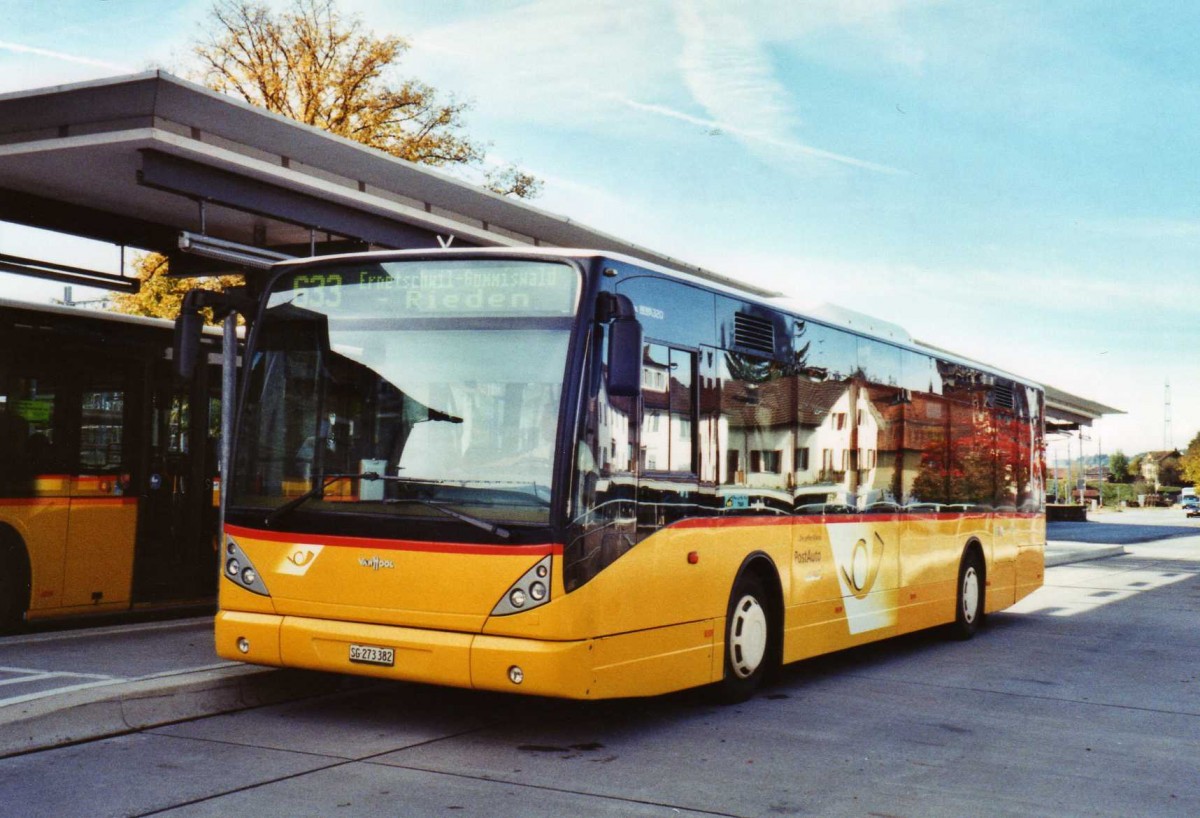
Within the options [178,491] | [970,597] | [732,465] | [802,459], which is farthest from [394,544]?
[970,597]

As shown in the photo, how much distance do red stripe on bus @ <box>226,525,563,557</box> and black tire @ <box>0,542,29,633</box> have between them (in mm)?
4189

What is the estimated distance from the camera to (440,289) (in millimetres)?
8055

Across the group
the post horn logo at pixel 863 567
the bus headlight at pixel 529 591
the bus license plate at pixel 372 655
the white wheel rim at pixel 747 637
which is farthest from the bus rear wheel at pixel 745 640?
the bus license plate at pixel 372 655

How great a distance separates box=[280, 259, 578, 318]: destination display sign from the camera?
25.7 feet

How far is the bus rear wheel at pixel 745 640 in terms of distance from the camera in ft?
29.9

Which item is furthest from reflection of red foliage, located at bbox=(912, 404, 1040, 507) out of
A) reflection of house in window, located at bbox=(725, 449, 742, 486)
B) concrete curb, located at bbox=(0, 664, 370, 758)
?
concrete curb, located at bbox=(0, 664, 370, 758)

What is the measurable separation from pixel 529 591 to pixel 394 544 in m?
0.89

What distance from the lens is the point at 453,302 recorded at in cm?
798

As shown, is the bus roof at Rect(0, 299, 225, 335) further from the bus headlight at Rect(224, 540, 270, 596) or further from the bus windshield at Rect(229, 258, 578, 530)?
the bus headlight at Rect(224, 540, 270, 596)

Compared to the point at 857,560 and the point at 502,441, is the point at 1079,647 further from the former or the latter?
the point at 502,441

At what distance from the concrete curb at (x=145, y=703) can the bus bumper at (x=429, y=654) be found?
1.29ft

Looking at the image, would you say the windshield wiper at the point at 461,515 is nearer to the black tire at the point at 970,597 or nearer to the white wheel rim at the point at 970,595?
the black tire at the point at 970,597

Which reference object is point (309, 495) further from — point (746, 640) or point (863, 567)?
point (863, 567)

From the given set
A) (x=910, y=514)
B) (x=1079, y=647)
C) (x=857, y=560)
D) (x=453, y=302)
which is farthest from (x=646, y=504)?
(x=1079, y=647)
